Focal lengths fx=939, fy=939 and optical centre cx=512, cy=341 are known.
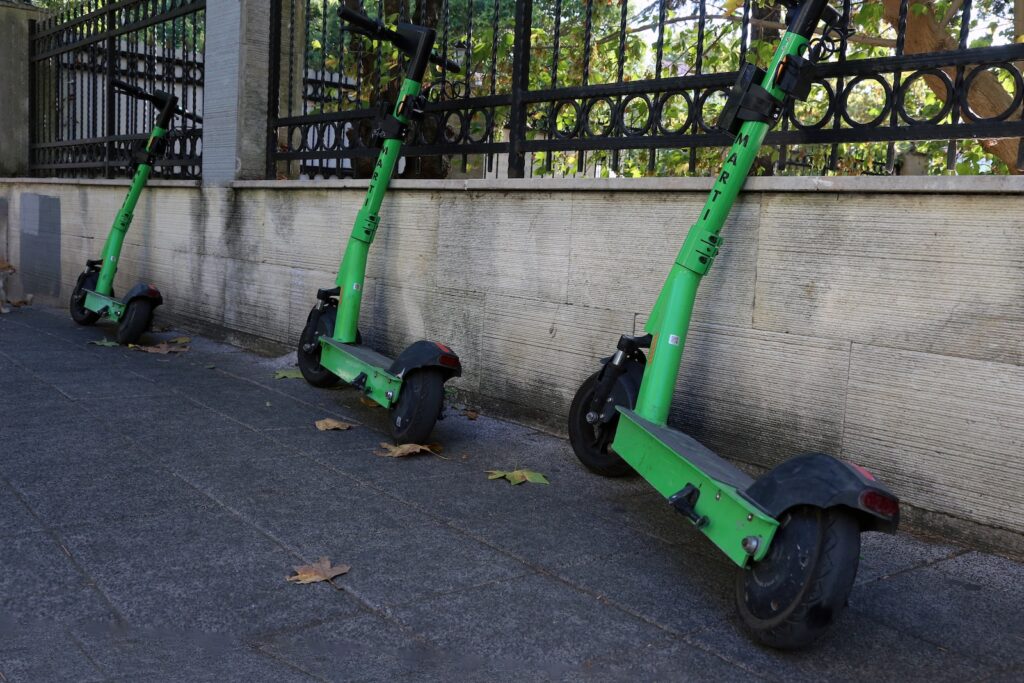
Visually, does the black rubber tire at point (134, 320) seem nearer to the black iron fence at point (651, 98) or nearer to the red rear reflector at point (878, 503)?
the black iron fence at point (651, 98)

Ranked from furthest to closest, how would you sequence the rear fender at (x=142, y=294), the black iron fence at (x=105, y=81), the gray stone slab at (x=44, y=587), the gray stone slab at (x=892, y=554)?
the black iron fence at (x=105, y=81) → the rear fender at (x=142, y=294) → the gray stone slab at (x=892, y=554) → the gray stone slab at (x=44, y=587)

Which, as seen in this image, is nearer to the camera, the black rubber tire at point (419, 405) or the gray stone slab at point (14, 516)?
the gray stone slab at point (14, 516)

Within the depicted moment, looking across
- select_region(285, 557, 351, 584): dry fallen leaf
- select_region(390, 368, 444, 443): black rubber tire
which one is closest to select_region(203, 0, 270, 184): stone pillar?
select_region(390, 368, 444, 443): black rubber tire

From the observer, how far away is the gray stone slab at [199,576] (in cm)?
253

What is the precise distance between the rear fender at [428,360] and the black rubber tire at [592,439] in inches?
24.4

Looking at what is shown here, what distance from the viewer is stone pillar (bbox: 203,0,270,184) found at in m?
6.98

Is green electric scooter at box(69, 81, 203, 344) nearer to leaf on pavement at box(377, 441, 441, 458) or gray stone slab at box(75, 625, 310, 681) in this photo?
leaf on pavement at box(377, 441, 441, 458)

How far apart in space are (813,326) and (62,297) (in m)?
8.44

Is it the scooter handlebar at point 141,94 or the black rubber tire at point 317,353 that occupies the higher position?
the scooter handlebar at point 141,94

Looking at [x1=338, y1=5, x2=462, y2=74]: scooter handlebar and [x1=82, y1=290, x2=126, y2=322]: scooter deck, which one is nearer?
[x1=338, y1=5, x2=462, y2=74]: scooter handlebar

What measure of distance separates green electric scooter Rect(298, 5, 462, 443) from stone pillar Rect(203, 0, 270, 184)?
6.81 ft

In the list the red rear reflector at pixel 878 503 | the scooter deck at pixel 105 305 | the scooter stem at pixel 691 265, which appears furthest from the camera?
the scooter deck at pixel 105 305

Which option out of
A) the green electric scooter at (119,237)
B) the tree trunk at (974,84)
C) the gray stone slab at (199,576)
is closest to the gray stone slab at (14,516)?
the gray stone slab at (199,576)

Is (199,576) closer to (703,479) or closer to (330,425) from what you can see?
(703,479)
